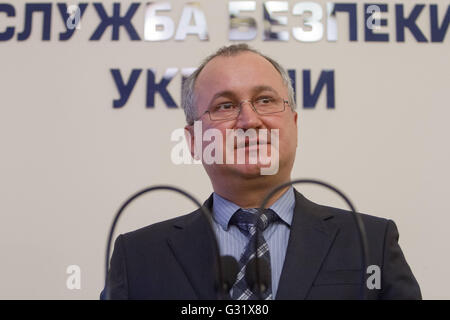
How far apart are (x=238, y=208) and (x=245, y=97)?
0.26 m

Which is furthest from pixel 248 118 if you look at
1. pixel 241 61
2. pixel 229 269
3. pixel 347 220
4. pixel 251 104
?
pixel 229 269

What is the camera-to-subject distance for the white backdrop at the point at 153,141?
1922 mm

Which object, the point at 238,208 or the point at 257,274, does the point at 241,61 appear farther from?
the point at 257,274

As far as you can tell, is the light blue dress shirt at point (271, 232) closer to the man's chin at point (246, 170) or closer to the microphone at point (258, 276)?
the man's chin at point (246, 170)

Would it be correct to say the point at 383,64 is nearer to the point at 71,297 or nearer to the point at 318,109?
the point at 318,109

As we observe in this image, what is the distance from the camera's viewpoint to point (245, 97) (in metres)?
1.24

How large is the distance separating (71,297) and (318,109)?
115cm

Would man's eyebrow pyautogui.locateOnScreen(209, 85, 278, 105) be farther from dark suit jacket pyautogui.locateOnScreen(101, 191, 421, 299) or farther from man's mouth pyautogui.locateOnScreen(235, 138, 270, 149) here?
dark suit jacket pyautogui.locateOnScreen(101, 191, 421, 299)

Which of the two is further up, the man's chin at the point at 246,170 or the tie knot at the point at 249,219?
the man's chin at the point at 246,170

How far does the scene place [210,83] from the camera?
130cm

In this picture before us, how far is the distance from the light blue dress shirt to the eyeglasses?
0.20 meters

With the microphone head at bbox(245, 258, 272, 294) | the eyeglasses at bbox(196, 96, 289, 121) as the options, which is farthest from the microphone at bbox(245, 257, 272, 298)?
the eyeglasses at bbox(196, 96, 289, 121)

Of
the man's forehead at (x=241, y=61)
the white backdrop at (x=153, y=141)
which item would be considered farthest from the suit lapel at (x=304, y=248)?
the white backdrop at (x=153, y=141)
